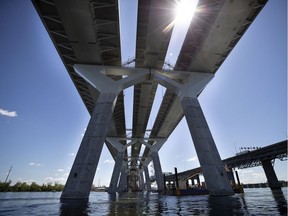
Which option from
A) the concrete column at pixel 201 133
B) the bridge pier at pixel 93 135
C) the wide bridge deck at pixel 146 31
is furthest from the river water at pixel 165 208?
the wide bridge deck at pixel 146 31

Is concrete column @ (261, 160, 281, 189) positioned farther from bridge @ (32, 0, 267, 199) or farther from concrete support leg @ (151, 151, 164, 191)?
bridge @ (32, 0, 267, 199)

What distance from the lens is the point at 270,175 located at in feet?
126

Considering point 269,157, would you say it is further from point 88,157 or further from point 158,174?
point 88,157

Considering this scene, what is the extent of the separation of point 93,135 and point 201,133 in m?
10.3

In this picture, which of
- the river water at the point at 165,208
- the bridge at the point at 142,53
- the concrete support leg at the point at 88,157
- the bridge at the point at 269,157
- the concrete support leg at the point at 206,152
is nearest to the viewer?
the river water at the point at 165,208

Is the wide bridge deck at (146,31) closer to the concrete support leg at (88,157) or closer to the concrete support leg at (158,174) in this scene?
the concrete support leg at (88,157)

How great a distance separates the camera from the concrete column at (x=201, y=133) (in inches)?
568

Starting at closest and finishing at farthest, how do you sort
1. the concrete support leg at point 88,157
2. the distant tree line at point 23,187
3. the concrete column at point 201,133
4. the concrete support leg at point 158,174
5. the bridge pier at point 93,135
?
1. the concrete support leg at point 88,157
2. the bridge pier at point 93,135
3. the concrete column at point 201,133
4. the concrete support leg at point 158,174
5. the distant tree line at point 23,187

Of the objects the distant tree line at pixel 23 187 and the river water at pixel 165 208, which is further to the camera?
the distant tree line at pixel 23 187

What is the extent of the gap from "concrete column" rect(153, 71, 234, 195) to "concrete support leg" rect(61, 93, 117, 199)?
27.1 feet

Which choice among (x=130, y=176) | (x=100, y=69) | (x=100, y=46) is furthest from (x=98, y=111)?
(x=130, y=176)

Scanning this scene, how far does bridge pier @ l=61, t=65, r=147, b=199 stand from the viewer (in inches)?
506

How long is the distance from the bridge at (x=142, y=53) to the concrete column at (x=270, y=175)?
3248 centimetres

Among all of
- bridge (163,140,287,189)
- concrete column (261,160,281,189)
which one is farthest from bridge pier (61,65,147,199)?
concrete column (261,160,281,189)
